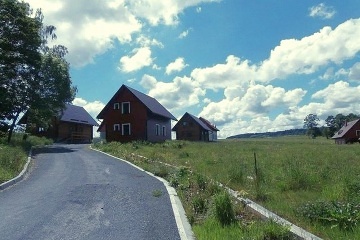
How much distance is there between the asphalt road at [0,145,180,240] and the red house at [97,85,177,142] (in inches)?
1152

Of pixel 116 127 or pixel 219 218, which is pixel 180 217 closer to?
pixel 219 218

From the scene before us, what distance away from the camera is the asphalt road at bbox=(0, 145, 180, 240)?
7.81m

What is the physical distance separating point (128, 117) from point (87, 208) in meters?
36.7

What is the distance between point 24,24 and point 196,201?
28.0 metres

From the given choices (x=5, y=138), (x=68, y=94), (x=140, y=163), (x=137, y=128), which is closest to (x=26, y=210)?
(x=140, y=163)

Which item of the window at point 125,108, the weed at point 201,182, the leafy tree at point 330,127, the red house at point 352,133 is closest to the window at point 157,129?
the window at point 125,108

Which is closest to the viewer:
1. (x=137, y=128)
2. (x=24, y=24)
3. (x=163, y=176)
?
(x=163, y=176)

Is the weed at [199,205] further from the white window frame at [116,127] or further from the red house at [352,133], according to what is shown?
the red house at [352,133]

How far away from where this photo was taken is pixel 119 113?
47.2 meters

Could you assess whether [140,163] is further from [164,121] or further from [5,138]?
[164,121]

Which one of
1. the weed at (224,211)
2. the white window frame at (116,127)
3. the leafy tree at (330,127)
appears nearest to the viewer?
the weed at (224,211)

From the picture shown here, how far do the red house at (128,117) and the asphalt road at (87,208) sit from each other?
96.0ft

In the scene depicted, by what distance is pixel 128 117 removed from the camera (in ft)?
152

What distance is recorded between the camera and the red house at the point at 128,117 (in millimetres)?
45844
